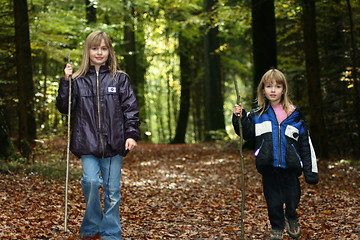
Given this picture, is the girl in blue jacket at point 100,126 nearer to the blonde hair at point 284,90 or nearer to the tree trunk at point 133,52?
the blonde hair at point 284,90

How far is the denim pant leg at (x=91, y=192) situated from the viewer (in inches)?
176

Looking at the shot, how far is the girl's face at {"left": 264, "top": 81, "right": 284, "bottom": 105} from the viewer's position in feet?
15.7

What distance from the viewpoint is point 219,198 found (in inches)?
330

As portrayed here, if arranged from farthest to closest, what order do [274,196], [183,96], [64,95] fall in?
[183,96] → [274,196] → [64,95]

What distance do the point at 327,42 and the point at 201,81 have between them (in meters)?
14.2

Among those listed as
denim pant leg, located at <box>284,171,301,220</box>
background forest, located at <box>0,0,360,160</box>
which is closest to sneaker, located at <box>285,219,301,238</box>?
denim pant leg, located at <box>284,171,301,220</box>

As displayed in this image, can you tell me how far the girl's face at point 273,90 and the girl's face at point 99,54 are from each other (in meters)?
1.71

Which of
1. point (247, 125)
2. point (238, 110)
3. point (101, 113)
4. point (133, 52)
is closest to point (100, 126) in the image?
point (101, 113)

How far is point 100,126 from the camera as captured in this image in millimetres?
4449

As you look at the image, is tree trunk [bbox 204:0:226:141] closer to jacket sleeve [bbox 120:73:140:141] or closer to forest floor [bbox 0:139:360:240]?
forest floor [bbox 0:139:360:240]

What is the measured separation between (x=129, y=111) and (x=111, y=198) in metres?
0.89

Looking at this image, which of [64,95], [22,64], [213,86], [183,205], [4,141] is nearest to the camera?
[64,95]

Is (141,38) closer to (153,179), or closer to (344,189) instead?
(153,179)

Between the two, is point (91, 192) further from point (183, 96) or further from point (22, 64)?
point (183, 96)
